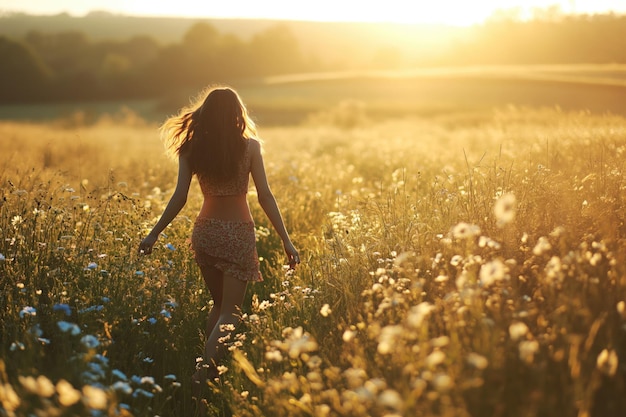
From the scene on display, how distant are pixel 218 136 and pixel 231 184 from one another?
0.39 meters

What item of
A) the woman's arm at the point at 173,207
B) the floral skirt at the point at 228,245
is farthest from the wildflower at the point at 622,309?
the woman's arm at the point at 173,207

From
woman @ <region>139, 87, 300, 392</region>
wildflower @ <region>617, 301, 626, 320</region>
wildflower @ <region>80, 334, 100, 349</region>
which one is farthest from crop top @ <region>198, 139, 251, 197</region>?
wildflower @ <region>617, 301, 626, 320</region>

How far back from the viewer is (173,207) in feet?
17.1

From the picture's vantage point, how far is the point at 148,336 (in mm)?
5059

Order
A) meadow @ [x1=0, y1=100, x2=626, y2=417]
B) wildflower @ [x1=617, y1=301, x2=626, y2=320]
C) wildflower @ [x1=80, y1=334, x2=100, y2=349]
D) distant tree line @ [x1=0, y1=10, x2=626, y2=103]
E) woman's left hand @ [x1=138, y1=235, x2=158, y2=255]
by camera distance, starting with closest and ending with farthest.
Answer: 1. wildflower @ [x1=617, y1=301, x2=626, y2=320]
2. meadow @ [x1=0, y1=100, x2=626, y2=417]
3. wildflower @ [x1=80, y1=334, x2=100, y2=349]
4. woman's left hand @ [x1=138, y1=235, x2=158, y2=255]
5. distant tree line @ [x1=0, y1=10, x2=626, y2=103]

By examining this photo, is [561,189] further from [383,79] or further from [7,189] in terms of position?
[383,79]

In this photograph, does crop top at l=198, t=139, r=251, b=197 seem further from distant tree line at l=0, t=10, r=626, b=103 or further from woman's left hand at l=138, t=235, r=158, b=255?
distant tree line at l=0, t=10, r=626, b=103

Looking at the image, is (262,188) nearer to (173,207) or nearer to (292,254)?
(292,254)

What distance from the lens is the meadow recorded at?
9.76 feet

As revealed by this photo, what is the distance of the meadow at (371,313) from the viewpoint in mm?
2975

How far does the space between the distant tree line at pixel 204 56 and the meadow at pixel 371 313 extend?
52.8m

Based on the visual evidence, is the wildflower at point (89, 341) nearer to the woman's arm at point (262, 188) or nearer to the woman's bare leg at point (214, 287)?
the woman's bare leg at point (214, 287)

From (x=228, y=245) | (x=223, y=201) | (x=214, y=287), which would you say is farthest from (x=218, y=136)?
(x=214, y=287)

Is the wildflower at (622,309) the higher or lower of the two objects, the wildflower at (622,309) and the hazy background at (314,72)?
the lower
